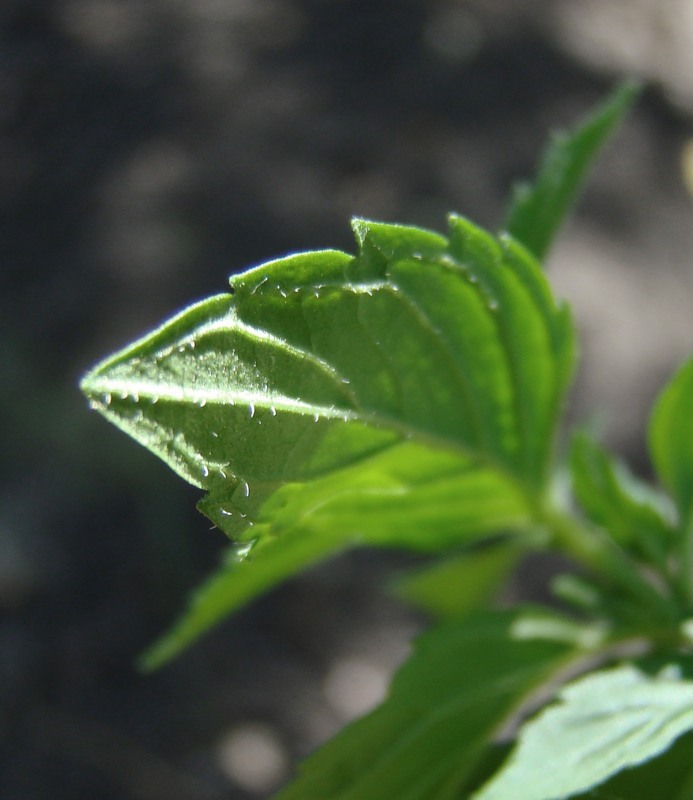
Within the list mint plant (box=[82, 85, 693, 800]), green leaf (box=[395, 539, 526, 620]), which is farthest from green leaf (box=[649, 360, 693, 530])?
→ green leaf (box=[395, 539, 526, 620])

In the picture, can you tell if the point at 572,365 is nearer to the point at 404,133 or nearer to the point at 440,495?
the point at 440,495

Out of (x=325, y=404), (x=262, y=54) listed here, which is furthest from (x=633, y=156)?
(x=325, y=404)

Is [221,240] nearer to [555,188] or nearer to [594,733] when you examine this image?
[555,188]

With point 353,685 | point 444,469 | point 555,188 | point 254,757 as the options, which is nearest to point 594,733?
point 444,469

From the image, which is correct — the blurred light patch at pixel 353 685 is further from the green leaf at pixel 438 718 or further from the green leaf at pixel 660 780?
the green leaf at pixel 660 780

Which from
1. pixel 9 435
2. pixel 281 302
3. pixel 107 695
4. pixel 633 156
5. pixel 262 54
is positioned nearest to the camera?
pixel 281 302

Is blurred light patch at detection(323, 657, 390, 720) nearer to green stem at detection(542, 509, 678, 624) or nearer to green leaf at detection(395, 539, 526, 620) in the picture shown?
green leaf at detection(395, 539, 526, 620)

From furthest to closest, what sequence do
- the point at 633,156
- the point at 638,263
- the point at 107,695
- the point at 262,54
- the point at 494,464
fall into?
the point at 262,54 < the point at 633,156 < the point at 638,263 < the point at 107,695 < the point at 494,464
